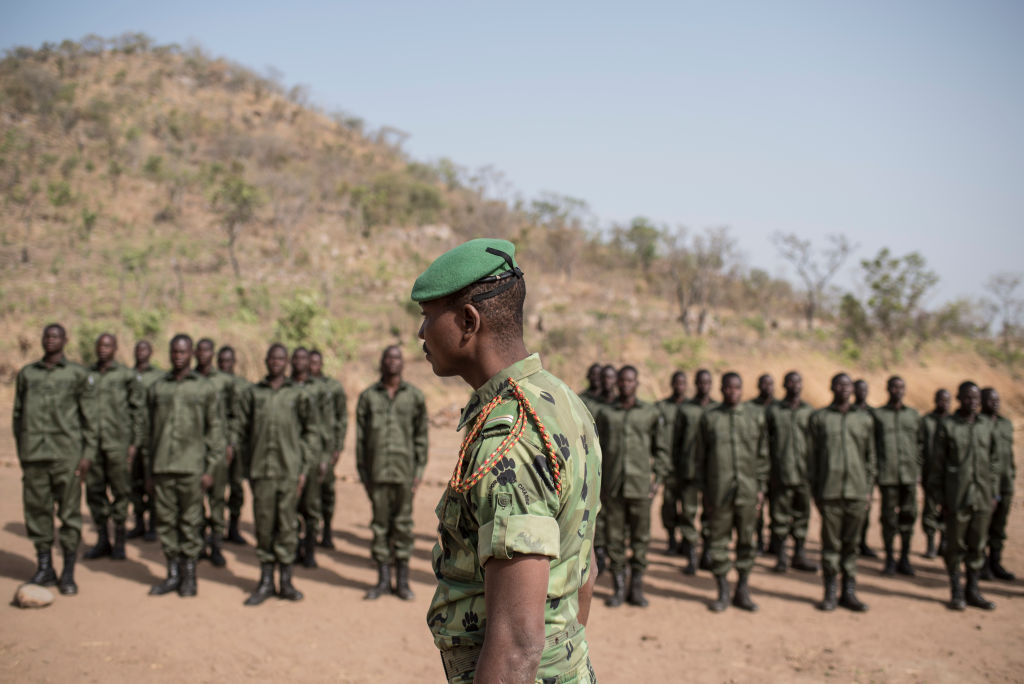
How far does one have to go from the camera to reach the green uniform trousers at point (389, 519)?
6.97m

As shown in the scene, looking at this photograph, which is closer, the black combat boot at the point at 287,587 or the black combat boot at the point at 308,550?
the black combat boot at the point at 287,587

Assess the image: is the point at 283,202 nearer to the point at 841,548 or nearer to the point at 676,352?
the point at 676,352

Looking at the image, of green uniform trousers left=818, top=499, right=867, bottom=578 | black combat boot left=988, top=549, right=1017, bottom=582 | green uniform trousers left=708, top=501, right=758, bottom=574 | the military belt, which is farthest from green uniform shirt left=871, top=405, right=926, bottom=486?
the military belt

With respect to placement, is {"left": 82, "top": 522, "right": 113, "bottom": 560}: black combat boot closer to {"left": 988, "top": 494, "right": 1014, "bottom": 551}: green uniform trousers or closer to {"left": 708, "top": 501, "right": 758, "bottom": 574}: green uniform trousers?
{"left": 708, "top": 501, "right": 758, "bottom": 574}: green uniform trousers

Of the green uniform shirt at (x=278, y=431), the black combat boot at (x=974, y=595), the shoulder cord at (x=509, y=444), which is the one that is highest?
the shoulder cord at (x=509, y=444)

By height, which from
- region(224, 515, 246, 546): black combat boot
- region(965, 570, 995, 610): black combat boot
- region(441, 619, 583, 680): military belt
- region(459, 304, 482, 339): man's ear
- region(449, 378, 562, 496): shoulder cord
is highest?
region(459, 304, 482, 339): man's ear

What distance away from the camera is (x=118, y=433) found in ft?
24.9

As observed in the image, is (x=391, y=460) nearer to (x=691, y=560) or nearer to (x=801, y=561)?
(x=691, y=560)

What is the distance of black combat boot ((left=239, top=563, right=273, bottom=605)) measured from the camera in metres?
6.62

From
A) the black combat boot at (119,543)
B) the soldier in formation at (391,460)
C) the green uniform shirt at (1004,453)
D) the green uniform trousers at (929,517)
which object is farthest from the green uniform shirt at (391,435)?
the green uniform trousers at (929,517)

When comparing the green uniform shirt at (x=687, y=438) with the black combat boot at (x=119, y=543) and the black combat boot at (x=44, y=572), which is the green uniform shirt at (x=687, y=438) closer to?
the black combat boot at (x=119, y=543)

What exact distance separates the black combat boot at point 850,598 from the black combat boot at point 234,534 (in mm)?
6625

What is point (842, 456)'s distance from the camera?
7.11 metres

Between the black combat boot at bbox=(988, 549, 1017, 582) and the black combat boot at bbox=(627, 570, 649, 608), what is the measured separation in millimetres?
4096
